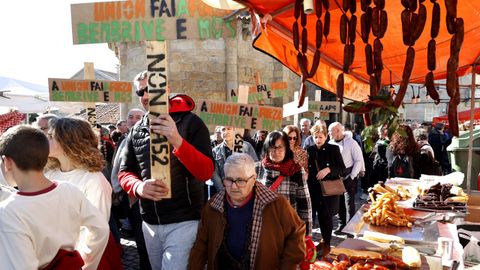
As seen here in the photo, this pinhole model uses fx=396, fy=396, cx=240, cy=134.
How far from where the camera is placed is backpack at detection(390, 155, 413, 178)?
6379 mm

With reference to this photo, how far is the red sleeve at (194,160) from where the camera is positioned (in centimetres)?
234

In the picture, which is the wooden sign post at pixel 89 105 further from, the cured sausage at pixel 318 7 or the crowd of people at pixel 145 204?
the cured sausage at pixel 318 7

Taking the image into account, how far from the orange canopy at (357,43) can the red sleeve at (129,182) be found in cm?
129

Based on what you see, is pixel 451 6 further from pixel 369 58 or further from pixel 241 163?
pixel 241 163

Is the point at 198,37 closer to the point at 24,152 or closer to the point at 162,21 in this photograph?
the point at 162,21

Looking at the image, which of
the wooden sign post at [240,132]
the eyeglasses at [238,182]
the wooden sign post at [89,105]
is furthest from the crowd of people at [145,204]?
the wooden sign post at [89,105]

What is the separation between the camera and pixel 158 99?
2137mm

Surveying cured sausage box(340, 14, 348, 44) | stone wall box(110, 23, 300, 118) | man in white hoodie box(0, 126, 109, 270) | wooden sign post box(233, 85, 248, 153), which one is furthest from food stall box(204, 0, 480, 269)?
stone wall box(110, 23, 300, 118)

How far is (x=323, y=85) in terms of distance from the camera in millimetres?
4809

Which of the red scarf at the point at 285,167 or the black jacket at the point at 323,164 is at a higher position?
the red scarf at the point at 285,167

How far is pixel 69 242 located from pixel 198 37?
1.23m

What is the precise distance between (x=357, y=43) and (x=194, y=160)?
244 centimetres

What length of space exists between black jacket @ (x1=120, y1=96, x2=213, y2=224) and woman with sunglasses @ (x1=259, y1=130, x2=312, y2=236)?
1.20m

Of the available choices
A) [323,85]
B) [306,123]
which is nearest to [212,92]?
[306,123]
